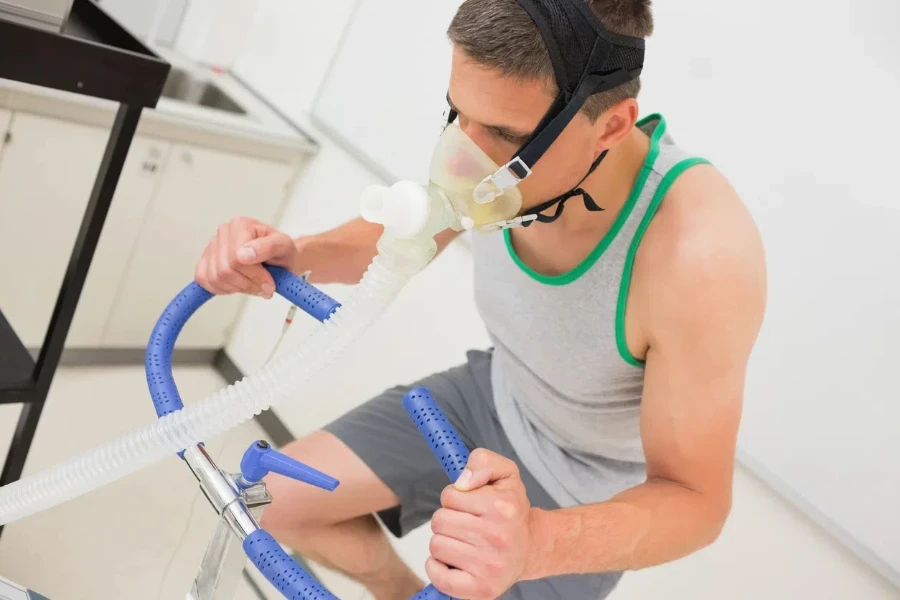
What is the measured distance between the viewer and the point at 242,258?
1011 millimetres

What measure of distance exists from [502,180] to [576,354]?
343 millimetres

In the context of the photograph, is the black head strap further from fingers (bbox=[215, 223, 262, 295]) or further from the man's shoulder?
fingers (bbox=[215, 223, 262, 295])

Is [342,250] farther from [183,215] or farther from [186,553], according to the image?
[183,215]

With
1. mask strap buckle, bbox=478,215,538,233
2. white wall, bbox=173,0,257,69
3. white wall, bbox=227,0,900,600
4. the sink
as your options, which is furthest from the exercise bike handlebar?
white wall, bbox=173,0,257,69

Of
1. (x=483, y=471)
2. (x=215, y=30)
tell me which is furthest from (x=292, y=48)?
(x=483, y=471)

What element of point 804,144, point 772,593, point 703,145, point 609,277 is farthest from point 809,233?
point 772,593

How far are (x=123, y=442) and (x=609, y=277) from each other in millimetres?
662

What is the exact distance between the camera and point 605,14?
0.94 m

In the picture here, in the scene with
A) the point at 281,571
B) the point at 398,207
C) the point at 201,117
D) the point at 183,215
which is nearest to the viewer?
the point at 281,571

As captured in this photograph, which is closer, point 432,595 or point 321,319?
point 432,595

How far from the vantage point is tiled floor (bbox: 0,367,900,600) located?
4.08 ft

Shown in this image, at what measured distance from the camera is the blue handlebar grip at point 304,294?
0.98m

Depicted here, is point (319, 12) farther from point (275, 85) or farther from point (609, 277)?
point (609, 277)

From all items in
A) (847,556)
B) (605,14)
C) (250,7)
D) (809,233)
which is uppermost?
(605,14)
